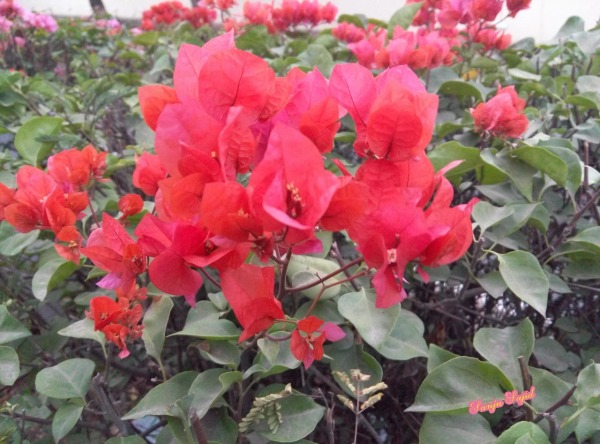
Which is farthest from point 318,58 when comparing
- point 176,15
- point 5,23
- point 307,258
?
point 5,23

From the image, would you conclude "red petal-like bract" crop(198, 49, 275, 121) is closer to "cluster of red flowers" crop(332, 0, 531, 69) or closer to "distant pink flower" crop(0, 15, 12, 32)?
"cluster of red flowers" crop(332, 0, 531, 69)

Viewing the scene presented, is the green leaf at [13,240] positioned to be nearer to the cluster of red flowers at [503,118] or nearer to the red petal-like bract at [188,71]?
the red petal-like bract at [188,71]

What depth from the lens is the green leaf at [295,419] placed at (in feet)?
1.61

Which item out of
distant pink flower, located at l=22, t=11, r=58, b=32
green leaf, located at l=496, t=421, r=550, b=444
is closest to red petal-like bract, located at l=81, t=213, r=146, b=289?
green leaf, located at l=496, t=421, r=550, b=444

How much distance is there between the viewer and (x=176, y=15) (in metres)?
1.93

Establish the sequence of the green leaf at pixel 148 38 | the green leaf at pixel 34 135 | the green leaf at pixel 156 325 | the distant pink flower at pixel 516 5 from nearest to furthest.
Answer: the green leaf at pixel 156 325 → the green leaf at pixel 34 135 → the distant pink flower at pixel 516 5 → the green leaf at pixel 148 38

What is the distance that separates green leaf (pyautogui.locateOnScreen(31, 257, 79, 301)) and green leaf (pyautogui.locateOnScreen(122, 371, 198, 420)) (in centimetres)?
21

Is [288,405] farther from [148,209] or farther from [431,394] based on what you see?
[148,209]

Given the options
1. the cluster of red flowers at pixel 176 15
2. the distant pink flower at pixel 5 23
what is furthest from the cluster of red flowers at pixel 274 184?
the distant pink flower at pixel 5 23

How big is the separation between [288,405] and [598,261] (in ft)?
1.43

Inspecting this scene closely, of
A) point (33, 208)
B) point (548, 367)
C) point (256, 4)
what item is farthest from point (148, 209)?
point (256, 4)

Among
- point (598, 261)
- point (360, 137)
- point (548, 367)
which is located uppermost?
point (360, 137)

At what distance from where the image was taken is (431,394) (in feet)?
1.59

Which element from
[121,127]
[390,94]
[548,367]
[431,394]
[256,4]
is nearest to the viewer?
[390,94]
